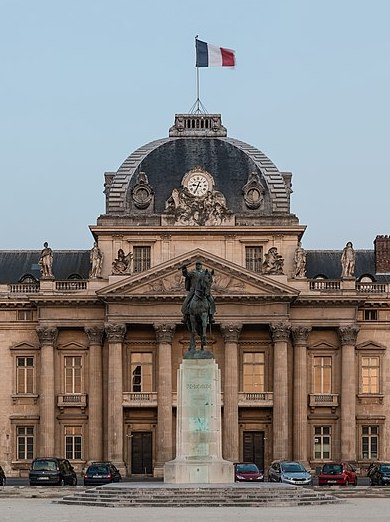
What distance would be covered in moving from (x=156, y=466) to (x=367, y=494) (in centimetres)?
3757

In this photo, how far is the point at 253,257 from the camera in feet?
386

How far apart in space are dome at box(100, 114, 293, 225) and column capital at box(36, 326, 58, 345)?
26.4 ft

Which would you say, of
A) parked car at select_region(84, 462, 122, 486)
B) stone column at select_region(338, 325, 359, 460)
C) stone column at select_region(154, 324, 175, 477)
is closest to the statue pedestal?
parked car at select_region(84, 462, 122, 486)

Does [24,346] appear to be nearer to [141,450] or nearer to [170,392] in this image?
[141,450]

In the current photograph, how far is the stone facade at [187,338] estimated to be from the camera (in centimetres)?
11512

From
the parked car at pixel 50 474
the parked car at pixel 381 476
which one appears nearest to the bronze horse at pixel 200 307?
the parked car at pixel 50 474

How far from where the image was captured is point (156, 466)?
11481 cm

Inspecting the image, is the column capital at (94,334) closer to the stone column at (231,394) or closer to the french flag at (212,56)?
the stone column at (231,394)

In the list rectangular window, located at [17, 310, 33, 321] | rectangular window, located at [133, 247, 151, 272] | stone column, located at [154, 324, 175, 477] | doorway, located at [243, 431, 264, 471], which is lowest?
doorway, located at [243, 431, 264, 471]

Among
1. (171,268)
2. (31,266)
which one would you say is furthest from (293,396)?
(31,266)

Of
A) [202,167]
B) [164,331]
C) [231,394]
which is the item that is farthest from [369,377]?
[202,167]

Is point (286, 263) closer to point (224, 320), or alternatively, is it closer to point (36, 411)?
point (224, 320)

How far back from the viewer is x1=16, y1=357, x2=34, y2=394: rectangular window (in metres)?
119

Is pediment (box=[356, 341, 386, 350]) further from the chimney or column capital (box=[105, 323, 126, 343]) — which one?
column capital (box=[105, 323, 126, 343])
